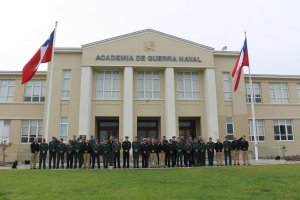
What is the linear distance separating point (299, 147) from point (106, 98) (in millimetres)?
18602

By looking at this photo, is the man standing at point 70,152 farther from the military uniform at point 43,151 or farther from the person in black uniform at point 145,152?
the person in black uniform at point 145,152

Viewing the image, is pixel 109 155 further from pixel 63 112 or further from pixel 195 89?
pixel 195 89

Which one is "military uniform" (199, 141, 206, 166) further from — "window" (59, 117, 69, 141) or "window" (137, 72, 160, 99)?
"window" (59, 117, 69, 141)

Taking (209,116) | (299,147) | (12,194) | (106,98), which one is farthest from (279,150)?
(12,194)

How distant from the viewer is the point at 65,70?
25.2m

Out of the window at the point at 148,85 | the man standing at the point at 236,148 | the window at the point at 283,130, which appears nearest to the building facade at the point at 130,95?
the window at the point at 148,85

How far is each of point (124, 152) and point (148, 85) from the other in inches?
→ 395

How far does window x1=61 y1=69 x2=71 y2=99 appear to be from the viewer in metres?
24.9

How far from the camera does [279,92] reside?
2978cm

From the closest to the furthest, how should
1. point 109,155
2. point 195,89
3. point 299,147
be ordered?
point 109,155 → point 195,89 → point 299,147

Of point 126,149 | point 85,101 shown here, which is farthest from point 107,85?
point 126,149

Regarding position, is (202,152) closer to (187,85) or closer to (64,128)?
(187,85)

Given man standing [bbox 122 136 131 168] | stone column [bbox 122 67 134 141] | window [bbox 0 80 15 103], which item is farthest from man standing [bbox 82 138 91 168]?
window [bbox 0 80 15 103]

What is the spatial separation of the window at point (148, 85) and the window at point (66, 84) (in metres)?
5.89
